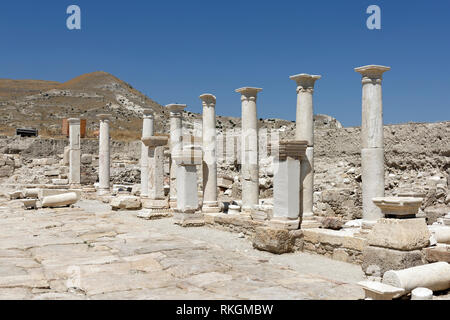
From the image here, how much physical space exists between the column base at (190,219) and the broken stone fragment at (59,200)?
637cm

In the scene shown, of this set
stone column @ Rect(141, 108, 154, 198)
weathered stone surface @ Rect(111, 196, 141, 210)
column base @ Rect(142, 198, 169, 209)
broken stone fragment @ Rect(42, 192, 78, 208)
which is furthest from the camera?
broken stone fragment @ Rect(42, 192, 78, 208)

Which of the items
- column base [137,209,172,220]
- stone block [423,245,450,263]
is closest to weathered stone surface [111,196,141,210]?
column base [137,209,172,220]

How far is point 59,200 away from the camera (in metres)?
17.0

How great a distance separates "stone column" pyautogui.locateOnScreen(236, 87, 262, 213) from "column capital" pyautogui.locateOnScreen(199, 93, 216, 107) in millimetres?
1325

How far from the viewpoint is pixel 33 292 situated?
5855 mm

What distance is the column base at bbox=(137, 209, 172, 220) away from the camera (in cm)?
1403

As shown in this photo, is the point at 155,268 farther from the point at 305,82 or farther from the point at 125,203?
the point at 125,203

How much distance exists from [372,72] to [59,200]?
12.8 meters

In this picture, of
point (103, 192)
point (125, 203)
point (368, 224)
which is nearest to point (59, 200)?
point (125, 203)

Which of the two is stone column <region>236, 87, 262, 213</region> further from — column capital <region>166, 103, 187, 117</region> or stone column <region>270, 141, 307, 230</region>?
column capital <region>166, 103, 187, 117</region>

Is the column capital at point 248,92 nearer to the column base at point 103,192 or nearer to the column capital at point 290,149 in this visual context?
the column capital at point 290,149

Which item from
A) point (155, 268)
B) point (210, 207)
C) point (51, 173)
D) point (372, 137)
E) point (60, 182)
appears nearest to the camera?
point (155, 268)
